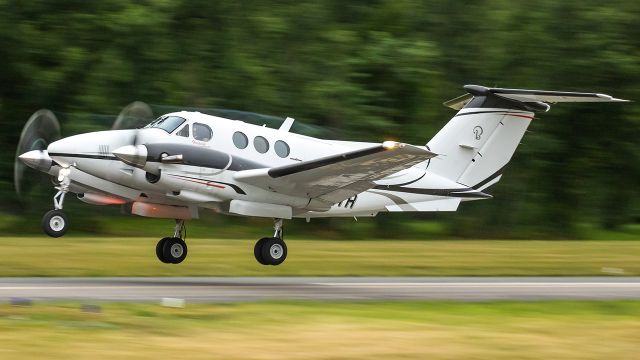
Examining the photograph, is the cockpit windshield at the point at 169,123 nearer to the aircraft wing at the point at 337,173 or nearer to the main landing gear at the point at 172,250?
the aircraft wing at the point at 337,173

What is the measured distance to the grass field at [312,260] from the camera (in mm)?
21672

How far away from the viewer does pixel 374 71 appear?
3625 cm

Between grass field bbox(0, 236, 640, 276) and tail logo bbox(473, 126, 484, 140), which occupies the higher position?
tail logo bbox(473, 126, 484, 140)

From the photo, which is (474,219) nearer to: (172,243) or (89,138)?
(172,243)

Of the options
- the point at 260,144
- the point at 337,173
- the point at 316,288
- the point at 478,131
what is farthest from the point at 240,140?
the point at 478,131

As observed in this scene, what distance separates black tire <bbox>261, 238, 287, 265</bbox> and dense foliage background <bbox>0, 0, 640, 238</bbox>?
39.6 feet

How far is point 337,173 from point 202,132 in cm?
264

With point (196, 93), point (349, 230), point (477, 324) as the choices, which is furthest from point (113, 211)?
point (477, 324)

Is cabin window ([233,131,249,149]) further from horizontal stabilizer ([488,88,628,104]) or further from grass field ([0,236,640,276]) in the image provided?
horizontal stabilizer ([488,88,628,104])

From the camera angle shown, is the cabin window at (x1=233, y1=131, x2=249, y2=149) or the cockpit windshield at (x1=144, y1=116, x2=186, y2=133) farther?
the cabin window at (x1=233, y1=131, x2=249, y2=149)

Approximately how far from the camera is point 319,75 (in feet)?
116

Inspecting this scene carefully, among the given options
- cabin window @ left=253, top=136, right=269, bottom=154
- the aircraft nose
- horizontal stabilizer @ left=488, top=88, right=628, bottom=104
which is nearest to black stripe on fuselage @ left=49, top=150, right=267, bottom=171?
the aircraft nose

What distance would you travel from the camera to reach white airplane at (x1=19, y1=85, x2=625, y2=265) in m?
18.3

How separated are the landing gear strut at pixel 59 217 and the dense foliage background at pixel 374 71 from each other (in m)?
12.0
